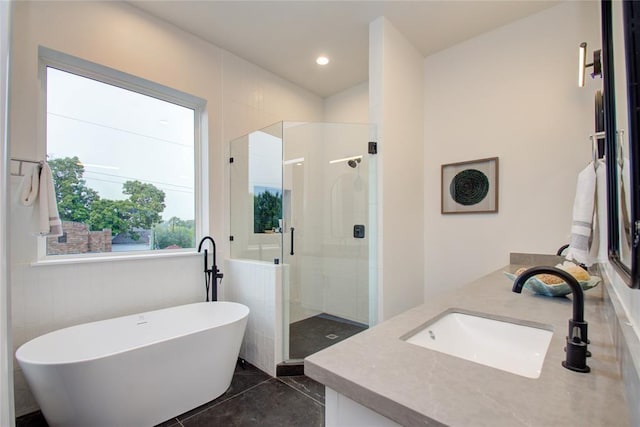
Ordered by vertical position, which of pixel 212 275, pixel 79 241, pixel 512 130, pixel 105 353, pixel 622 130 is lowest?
pixel 105 353

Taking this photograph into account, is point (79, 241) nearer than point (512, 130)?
Yes

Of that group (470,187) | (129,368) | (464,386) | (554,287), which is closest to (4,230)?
(129,368)

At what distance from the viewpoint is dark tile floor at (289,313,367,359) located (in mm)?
2625

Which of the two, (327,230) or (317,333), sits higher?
(327,230)

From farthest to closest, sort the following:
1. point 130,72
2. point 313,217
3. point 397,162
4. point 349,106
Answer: point 349,106
point 313,217
point 397,162
point 130,72

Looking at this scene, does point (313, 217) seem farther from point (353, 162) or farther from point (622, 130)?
point (622, 130)

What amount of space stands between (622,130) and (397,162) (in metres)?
2.07

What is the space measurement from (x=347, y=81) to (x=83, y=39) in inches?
104

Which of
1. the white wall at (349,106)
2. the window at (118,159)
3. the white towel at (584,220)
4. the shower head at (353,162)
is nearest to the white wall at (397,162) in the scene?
the shower head at (353,162)

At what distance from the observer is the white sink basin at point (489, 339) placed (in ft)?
3.41

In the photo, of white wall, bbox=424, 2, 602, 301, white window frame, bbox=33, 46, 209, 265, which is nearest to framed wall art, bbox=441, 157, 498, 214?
white wall, bbox=424, 2, 602, 301

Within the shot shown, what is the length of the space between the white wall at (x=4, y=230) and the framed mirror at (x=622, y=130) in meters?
1.47

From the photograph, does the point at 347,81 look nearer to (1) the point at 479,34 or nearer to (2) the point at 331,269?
(1) the point at 479,34

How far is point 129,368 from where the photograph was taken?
1645mm
